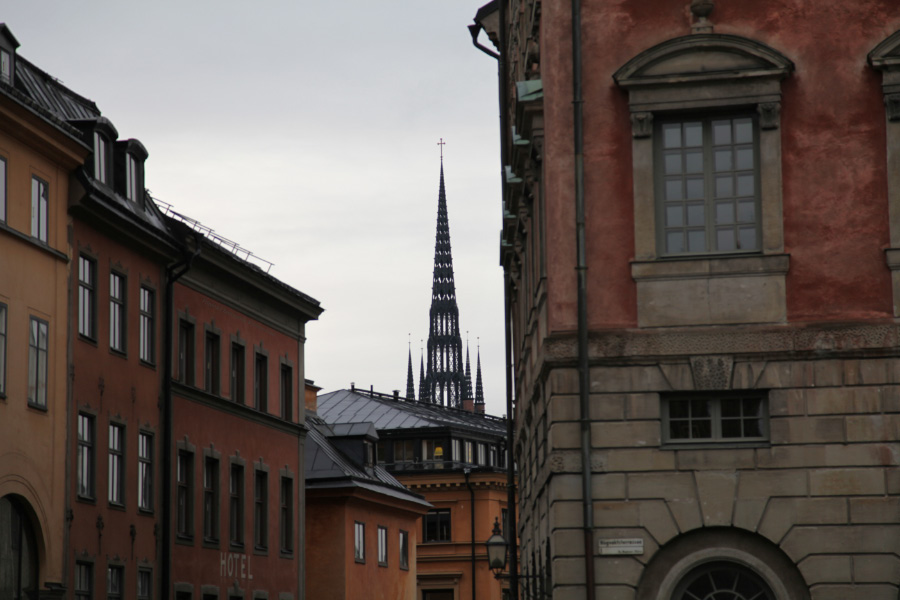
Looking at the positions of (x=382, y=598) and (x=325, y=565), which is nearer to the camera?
(x=325, y=565)

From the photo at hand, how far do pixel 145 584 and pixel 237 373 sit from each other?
904 cm

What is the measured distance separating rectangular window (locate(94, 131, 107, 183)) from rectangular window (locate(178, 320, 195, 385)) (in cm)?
534

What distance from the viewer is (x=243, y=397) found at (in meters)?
44.2

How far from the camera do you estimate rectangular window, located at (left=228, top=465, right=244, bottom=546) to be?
4316cm

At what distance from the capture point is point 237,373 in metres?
44.3

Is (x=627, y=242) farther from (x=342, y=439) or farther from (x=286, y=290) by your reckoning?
(x=342, y=439)

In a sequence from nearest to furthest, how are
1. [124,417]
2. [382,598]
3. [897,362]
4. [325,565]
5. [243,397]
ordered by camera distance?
[897,362], [124,417], [243,397], [325,565], [382,598]

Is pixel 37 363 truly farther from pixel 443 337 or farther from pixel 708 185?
pixel 443 337

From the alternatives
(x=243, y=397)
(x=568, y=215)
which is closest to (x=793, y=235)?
(x=568, y=215)

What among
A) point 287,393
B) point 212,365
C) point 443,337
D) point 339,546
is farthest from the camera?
point 443,337

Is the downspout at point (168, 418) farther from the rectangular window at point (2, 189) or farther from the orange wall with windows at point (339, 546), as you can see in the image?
the orange wall with windows at point (339, 546)

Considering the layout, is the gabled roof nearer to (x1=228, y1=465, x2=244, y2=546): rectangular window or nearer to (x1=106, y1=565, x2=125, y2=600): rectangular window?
(x1=228, y1=465, x2=244, y2=546): rectangular window

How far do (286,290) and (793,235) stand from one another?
28.3m

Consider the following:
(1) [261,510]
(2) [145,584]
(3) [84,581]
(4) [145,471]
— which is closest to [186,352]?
(4) [145,471]
